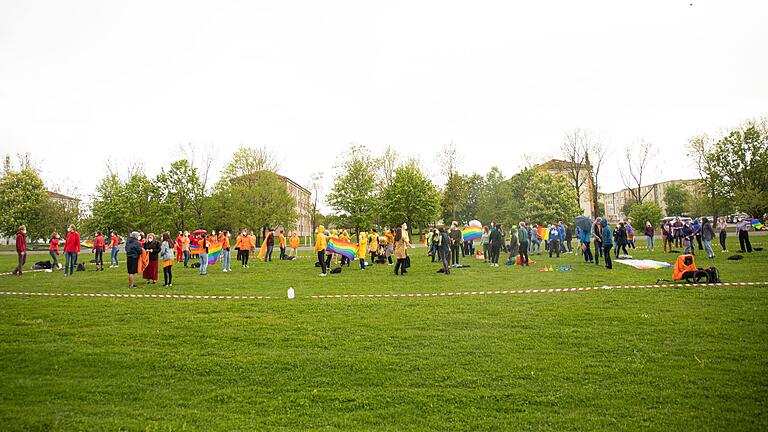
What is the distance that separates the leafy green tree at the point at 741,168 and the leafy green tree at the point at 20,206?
8196 centimetres

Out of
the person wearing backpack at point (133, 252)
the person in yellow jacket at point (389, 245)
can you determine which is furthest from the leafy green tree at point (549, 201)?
the person wearing backpack at point (133, 252)

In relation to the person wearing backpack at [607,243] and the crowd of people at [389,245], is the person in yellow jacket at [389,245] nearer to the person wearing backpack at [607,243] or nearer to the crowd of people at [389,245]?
the crowd of people at [389,245]

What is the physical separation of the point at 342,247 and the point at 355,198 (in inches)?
1483

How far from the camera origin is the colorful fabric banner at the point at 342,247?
847 inches

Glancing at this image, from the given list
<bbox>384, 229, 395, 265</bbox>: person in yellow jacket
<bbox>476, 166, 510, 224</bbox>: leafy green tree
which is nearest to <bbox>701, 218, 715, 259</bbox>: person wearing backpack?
<bbox>384, 229, 395, 265</bbox>: person in yellow jacket

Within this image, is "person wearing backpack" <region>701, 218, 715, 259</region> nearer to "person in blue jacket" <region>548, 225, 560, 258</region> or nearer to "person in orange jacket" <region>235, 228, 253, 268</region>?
"person in blue jacket" <region>548, 225, 560, 258</region>

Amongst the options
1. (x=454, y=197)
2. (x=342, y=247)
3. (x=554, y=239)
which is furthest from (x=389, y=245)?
(x=454, y=197)

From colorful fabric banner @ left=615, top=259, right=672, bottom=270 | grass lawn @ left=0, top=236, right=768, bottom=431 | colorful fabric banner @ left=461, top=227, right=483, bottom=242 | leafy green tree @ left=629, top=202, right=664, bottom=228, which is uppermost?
leafy green tree @ left=629, top=202, right=664, bottom=228

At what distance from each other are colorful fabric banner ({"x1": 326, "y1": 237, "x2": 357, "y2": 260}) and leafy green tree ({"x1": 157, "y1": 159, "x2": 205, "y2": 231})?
4342 cm

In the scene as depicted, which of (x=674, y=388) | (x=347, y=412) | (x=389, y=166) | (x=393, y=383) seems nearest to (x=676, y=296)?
(x=674, y=388)

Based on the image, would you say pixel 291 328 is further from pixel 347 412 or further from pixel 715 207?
pixel 715 207

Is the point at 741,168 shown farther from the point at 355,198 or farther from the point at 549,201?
the point at 355,198

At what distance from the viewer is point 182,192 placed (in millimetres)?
60281

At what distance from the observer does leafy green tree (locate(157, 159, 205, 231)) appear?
5944 cm
